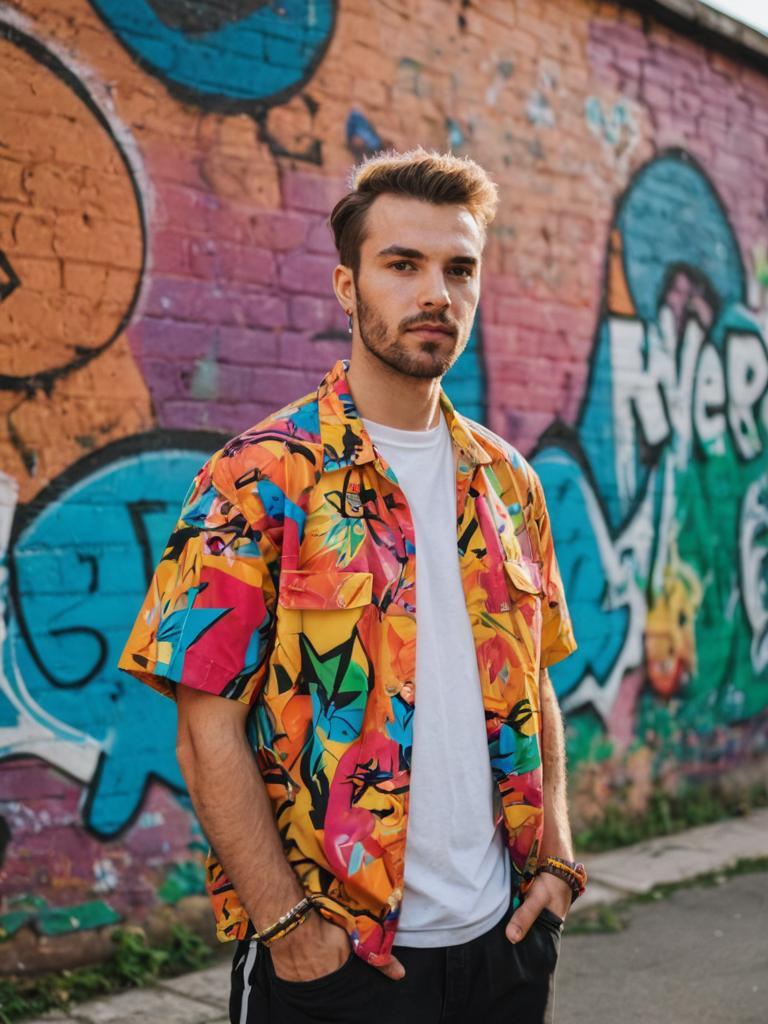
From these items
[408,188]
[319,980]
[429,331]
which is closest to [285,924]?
[319,980]

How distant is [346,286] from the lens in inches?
92.2

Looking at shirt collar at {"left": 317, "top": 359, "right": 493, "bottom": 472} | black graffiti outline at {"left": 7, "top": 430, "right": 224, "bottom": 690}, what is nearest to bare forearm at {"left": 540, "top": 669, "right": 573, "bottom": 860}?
shirt collar at {"left": 317, "top": 359, "right": 493, "bottom": 472}

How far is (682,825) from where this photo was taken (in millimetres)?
6418

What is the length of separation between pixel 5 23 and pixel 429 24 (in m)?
2.08

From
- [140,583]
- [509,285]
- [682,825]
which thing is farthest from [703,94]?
[140,583]

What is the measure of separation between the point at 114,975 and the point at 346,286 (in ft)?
8.71

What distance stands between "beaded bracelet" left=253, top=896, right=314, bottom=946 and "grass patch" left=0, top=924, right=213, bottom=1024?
6.80ft

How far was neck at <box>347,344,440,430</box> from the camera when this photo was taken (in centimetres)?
223

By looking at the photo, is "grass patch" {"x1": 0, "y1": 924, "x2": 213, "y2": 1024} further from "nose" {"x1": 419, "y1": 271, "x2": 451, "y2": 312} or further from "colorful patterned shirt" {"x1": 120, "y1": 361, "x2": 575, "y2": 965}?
"nose" {"x1": 419, "y1": 271, "x2": 451, "y2": 312}

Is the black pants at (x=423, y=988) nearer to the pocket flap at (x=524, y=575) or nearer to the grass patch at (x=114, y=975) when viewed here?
the pocket flap at (x=524, y=575)

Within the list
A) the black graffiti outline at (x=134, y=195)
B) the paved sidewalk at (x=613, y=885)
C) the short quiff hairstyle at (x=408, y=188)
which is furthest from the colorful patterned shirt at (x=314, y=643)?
the black graffiti outline at (x=134, y=195)

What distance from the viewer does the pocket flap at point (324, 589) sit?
1.97 metres

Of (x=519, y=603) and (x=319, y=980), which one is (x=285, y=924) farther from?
(x=519, y=603)

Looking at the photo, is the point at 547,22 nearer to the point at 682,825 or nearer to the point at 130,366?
the point at 130,366
